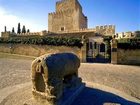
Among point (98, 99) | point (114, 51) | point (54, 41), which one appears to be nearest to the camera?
point (98, 99)

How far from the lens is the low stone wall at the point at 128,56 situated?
67.8ft

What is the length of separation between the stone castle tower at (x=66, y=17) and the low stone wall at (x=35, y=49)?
43.3 ft

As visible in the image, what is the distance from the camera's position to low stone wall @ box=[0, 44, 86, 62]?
2298 cm

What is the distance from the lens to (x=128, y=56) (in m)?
20.9

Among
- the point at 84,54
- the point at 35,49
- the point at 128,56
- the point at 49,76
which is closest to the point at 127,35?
the point at 128,56

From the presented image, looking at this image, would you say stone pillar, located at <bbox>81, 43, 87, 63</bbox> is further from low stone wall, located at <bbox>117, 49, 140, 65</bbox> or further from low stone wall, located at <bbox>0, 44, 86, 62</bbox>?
low stone wall, located at <bbox>117, 49, 140, 65</bbox>

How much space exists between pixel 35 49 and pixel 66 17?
16694mm

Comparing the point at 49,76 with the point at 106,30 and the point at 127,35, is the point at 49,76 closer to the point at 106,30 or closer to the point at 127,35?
the point at 127,35

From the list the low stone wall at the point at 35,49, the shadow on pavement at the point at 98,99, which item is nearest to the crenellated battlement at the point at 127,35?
the low stone wall at the point at 35,49

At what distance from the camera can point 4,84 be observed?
10062 mm

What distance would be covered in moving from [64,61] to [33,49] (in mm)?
20394

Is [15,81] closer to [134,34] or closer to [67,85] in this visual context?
[67,85]

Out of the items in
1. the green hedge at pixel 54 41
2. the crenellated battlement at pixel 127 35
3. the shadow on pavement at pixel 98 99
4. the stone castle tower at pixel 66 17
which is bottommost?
the shadow on pavement at pixel 98 99

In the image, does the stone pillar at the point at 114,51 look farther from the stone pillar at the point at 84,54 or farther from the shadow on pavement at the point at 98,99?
the shadow on pavement at the point at 98,99
